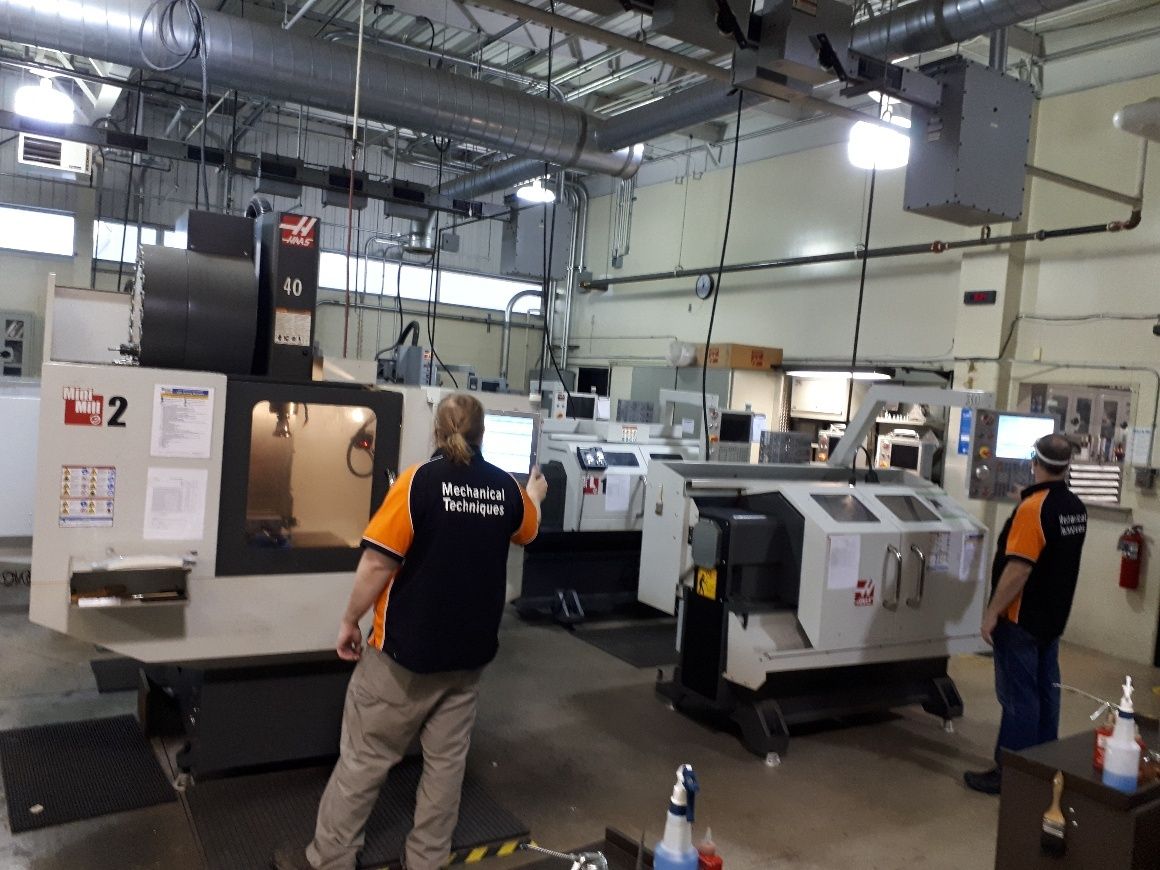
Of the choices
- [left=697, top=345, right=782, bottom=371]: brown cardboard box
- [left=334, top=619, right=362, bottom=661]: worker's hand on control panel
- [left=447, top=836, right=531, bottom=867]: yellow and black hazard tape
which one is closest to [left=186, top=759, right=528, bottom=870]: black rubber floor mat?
[left=447, top=836, right=531, bottom=867]: yellow and black hazard tape

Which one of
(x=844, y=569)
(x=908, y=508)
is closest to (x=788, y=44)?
(x=844, y=569)

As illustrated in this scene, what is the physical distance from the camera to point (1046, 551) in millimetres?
3285

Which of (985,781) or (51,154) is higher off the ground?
(51,154)

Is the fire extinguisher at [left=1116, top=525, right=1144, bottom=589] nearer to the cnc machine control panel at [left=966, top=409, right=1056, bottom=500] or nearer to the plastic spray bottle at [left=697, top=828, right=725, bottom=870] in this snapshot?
the cnc machine control panel at [left=966, top=409, right=1056, bottom=500]

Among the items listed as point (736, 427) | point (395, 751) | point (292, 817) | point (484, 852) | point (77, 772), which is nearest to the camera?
point (395, 751)

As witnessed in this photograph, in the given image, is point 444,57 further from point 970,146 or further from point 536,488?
point 536,488

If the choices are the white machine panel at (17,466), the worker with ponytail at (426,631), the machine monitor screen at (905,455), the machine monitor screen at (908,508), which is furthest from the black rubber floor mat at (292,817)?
the machine monitor screen at (905,455)

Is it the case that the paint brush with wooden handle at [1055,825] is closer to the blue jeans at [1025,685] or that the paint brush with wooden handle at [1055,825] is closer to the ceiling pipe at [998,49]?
the blue jeans at [1025,685]

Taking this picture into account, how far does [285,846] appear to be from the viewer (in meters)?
2.58

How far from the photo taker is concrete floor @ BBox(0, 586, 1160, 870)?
110 inches

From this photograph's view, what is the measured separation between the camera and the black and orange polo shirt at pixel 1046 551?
3.26 m

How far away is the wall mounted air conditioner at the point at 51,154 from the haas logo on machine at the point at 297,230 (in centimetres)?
480

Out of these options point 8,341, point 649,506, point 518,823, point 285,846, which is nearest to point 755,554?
point 649,506

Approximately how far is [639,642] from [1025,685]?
2.41 metres
